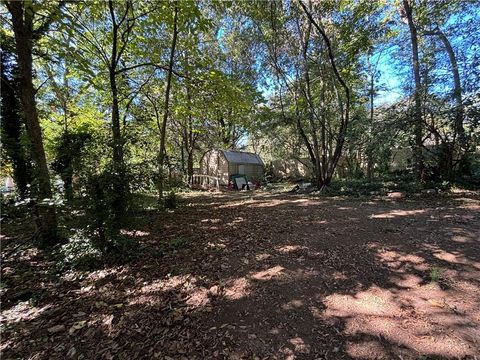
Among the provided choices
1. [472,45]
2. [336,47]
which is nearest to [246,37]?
[336,47]

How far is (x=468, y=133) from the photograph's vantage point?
7461 millimetres

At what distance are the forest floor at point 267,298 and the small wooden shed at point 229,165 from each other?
12.9 m

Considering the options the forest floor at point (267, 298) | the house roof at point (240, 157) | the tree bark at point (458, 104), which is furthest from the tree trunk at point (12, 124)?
the tree bark at point (458, 104)

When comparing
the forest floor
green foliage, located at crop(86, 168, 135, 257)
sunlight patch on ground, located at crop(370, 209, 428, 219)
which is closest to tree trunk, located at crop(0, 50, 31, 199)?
the forest floor

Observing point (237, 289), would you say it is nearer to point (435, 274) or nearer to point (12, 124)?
point (435, 274)

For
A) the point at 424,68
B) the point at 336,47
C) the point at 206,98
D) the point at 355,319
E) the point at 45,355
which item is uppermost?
the point at 336,47

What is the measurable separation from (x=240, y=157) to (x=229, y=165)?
1.58 metres

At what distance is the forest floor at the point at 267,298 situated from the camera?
2.06 m

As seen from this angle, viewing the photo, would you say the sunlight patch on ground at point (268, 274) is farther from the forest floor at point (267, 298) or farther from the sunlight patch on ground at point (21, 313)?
the sunlight patch on ground at point (21, 313)

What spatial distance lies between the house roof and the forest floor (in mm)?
13254

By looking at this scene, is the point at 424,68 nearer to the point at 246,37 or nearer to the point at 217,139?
the point at 246,37

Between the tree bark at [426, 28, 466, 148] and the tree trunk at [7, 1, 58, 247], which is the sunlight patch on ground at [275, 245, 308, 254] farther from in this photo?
the tree bark at [426, 28, 466, 148]

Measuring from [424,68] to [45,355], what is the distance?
11.1 meters

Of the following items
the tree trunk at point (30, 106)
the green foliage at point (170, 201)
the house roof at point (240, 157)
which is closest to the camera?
the tree trunk at point (30, 106)
